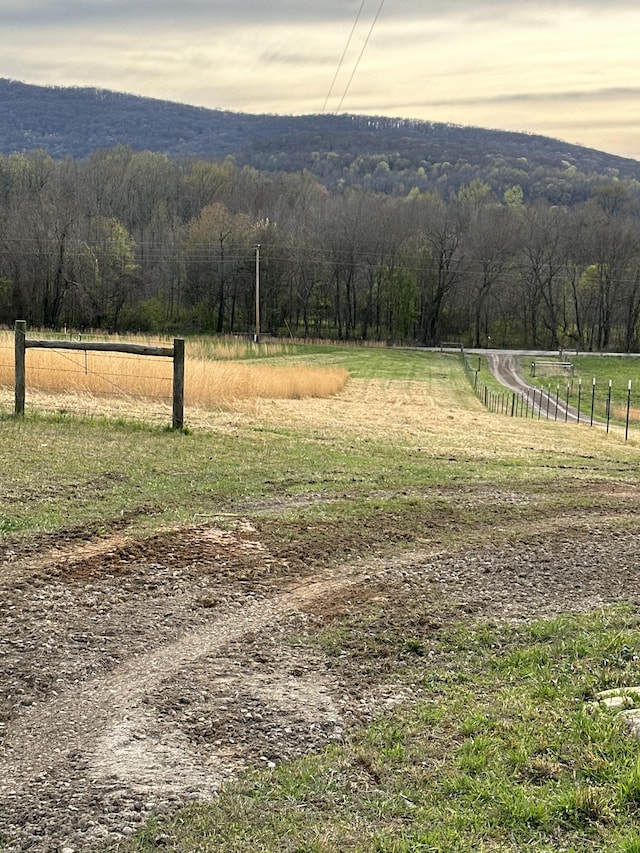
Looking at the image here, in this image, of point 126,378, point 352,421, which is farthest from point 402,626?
point 126,378

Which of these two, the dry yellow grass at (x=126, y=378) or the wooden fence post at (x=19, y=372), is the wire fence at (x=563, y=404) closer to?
the dry yellow grass at (x=126, y=378)

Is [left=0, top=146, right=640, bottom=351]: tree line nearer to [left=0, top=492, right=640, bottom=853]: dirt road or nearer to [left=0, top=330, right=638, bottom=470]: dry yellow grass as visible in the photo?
[left=0, top=330, right=638, bottom=470]: dry yellow grass

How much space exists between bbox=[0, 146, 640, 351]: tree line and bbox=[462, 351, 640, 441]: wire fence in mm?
30121

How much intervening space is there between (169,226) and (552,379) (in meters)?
50.9

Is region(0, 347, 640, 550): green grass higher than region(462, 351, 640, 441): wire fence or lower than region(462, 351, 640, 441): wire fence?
higher

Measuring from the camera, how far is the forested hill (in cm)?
13200

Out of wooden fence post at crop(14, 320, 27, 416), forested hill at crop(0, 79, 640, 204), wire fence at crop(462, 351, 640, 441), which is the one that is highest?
forested hill at crop(0, 79, 640, 204)

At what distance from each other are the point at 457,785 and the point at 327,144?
14774cm

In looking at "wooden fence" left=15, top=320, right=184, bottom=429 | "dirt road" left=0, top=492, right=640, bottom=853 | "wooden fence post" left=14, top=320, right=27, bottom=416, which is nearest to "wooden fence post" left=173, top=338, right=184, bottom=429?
"wooden fence" left=15, top=320, right=184, bottom=429

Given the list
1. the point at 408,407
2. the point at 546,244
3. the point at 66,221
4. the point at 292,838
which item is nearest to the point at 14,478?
the point at 292,838

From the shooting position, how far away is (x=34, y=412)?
51.2ft

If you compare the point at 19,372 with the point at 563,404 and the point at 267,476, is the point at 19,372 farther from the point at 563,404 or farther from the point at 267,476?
the point at 563,404

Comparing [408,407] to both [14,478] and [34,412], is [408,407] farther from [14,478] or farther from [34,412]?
[14,478]

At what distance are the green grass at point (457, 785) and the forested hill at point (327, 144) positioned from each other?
10832cm
